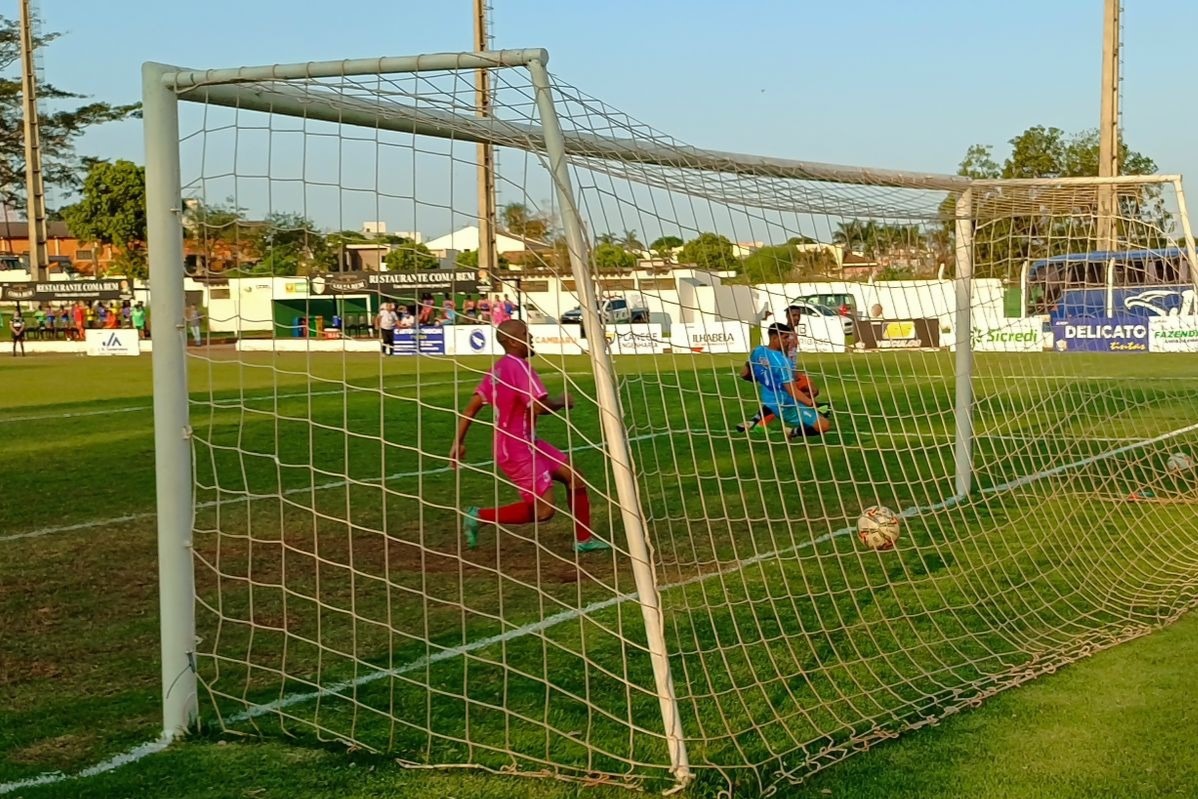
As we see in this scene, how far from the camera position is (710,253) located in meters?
5.95

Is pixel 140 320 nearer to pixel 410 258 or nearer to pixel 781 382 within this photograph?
pixel 781 382

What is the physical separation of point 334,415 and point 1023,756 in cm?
1424

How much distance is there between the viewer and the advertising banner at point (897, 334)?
8.95 metres

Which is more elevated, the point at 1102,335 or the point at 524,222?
the point at 524,222

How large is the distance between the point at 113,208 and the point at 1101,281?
194ft

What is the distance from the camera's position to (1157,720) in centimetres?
499

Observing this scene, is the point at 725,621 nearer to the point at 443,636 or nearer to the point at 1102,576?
the point at 443,636

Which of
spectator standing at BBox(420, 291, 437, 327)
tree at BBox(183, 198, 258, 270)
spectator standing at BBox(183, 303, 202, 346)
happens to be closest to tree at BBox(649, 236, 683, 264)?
spectator standing at BBox(420, 291, 437, 327)

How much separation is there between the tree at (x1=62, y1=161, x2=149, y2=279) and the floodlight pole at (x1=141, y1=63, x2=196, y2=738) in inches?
2371

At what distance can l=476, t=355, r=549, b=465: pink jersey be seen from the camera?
22.9ft

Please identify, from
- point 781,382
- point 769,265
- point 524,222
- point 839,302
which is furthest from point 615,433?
point 781,382

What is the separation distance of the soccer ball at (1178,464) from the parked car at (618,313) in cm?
647

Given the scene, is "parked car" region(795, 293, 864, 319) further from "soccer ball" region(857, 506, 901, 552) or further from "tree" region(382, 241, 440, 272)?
"tree" region(382, 241, 440, 272)

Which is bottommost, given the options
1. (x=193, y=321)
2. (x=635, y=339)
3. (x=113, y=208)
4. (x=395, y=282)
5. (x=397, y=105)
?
(x=635, y=339)
